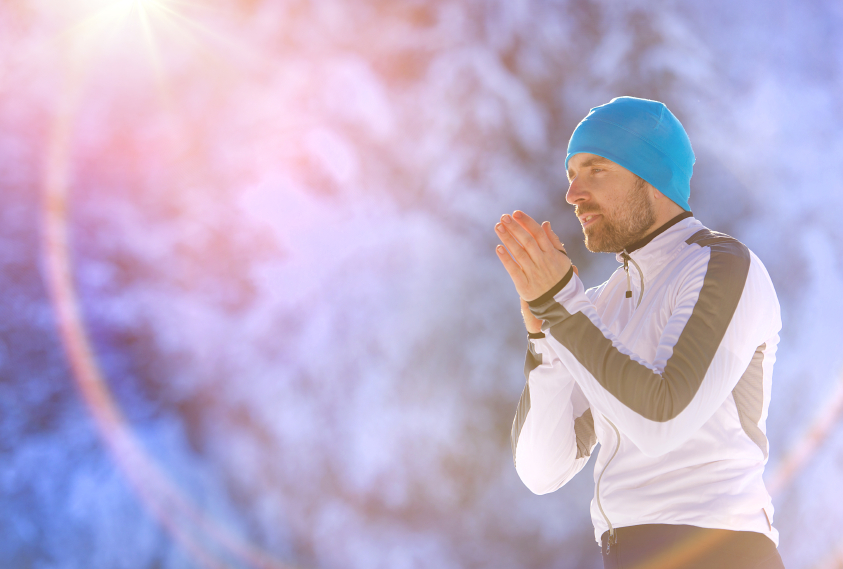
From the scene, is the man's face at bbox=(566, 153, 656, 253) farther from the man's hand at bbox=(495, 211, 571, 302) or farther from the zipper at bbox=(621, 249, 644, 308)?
the man's hand at bbox=(495, 211, 571, 302)

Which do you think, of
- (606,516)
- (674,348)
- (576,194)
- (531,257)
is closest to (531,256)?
(531,257)

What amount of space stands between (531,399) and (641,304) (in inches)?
18.4

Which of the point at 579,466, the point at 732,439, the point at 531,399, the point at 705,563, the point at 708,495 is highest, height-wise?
the point at 531,399

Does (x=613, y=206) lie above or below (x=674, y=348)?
above

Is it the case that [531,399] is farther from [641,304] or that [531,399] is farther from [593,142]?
[593,142]

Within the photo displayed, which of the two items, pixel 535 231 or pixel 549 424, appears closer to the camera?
pixel 535 231

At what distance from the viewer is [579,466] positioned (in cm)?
199

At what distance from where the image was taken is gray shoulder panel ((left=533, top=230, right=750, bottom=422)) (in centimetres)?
136

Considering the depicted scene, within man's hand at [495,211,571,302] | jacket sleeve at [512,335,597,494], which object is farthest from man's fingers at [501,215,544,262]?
jacket sleeve at [512,335,597,494]

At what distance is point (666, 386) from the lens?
1.37 meters

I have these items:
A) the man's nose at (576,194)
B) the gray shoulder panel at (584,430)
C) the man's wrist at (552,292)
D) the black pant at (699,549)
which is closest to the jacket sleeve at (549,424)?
the gray shoulder panel at (584,430)

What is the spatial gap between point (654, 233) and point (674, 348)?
0.60 m

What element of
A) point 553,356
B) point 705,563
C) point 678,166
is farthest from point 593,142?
point 705,563

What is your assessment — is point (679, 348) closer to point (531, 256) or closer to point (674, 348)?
point (674, 348)
